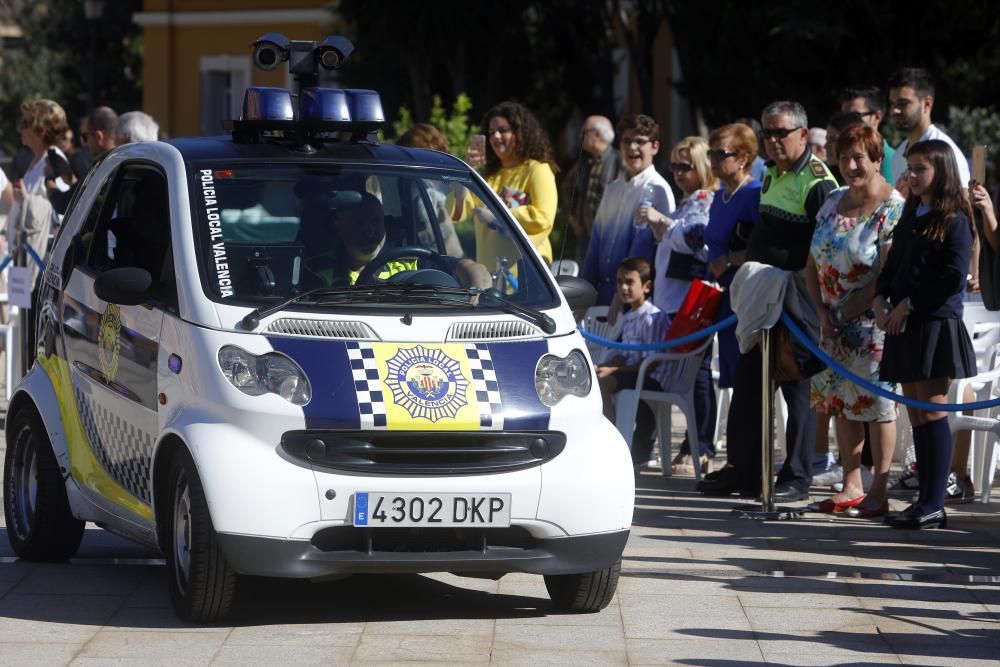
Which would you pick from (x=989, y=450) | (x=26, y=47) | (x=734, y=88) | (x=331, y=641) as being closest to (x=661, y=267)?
(x=989, y=450)

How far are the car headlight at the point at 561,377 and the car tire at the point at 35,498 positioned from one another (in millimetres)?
2193

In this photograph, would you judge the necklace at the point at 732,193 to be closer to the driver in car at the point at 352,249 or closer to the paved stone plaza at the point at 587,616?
the paved stone plaza at the point at 587,616

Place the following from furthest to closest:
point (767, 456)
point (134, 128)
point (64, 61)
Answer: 1. point (64, 61)
2. point (134, 128)
3. point (767, 456)

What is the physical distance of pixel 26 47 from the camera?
5056cm

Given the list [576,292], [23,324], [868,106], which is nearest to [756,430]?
[868,106]

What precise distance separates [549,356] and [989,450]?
399 centimetres

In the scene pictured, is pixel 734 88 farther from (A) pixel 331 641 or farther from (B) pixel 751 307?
(A) pixel 331 641

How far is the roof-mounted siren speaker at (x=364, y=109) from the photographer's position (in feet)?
24.2

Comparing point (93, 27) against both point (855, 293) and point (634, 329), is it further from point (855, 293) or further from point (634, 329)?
point (855, 293)

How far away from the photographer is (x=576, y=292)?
7184 millimetres

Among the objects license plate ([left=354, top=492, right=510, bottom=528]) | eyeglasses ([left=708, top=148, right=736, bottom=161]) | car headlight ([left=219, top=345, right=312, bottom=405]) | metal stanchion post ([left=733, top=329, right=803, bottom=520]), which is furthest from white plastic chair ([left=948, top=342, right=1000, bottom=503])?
car headlight ([left=219, top=345, right=312, bottom=405])

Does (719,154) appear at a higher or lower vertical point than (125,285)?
higher

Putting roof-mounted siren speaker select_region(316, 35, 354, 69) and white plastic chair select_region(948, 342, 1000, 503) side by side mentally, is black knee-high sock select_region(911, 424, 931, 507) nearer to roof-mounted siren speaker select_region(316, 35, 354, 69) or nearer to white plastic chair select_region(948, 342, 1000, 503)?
white plastic chair select_region(948, 342, 1000, 503)

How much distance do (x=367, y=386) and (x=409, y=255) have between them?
0.98 meters
